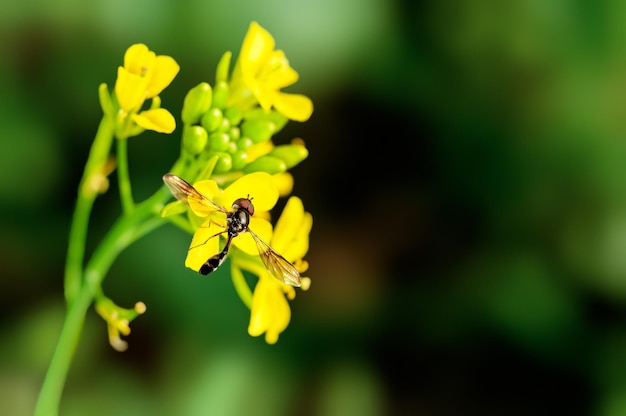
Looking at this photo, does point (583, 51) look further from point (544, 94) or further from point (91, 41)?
point (91, 41)

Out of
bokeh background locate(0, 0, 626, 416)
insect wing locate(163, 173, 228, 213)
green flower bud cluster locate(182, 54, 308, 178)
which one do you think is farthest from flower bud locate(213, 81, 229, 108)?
bokeh background locate(0, 0, 626, 416)

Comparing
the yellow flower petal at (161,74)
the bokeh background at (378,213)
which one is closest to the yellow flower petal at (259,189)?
the yellow flower petal at (161,74)

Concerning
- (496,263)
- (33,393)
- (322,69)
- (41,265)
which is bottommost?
(33,393)

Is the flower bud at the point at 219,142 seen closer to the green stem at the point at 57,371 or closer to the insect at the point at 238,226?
the insect at the point at 238,226

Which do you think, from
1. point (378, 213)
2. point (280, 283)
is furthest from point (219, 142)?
point (378, 213)

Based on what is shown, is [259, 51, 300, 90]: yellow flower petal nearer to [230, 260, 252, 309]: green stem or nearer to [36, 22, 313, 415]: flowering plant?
[36, 22, 313, 415]: flowering plant

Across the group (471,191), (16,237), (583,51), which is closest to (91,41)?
(16,237)
